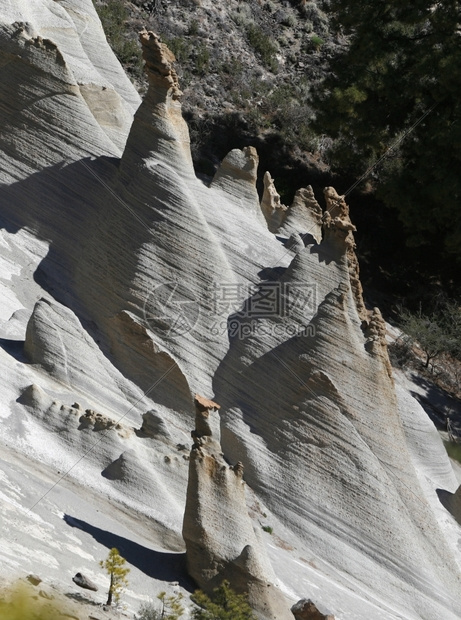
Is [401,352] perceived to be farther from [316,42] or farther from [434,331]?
[316,42]

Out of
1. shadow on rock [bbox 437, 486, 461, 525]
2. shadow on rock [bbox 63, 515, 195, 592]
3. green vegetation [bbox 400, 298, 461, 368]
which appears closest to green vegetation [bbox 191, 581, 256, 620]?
shadow on rock [bbox 63, 515, 195, 592]

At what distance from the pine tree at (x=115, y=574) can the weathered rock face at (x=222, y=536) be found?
3.96 ft

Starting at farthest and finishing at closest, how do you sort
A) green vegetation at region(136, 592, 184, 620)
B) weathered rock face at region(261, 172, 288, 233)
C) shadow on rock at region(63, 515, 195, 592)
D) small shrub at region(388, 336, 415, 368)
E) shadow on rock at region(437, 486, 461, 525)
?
1. small shrub at region(388, 336, 415, 368)
2. weathered rock face at region(261, 172, 288, 233)
3. shadow on rock at region(437, 486, 461, 525)
4. shadow on rock at region(63, 515, 195, 592)
5. green vegetation at region(136, 592, 184, 620)

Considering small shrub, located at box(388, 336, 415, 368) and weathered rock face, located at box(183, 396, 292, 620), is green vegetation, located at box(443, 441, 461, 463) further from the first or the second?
weathered rock face, located at box(183, 396, 292, 620)

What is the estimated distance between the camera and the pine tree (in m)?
10.5

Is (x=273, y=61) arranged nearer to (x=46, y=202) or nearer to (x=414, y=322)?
(x=414, y=322)

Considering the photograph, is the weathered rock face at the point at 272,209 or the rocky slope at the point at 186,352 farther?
the weathered rock face at the point at 272,209

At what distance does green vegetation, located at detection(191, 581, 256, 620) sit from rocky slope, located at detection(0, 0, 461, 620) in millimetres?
689

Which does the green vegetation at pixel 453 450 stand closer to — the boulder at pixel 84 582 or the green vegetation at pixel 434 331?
the green vegetation at pixel 434 331

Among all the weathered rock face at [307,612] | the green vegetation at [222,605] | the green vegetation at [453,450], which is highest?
the green vegetation at [453,450]

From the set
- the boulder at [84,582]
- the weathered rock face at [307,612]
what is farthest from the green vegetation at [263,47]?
the boulder at [84,582]

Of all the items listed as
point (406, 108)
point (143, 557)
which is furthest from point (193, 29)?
point (143, 557)

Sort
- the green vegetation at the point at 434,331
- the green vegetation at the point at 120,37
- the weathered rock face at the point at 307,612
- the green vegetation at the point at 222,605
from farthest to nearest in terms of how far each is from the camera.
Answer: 1. the green vegetation at the point at 120,37
2. the green vegetation at the point at 434,331
3. the weathered rock face at the point at 307,612
4. the green vegetation at the point at 222,605

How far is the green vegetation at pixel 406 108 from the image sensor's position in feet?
77.6
